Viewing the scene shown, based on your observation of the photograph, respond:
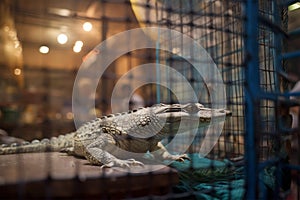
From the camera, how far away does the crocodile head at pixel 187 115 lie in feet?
3.95

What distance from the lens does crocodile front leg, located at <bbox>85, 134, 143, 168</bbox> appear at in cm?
109

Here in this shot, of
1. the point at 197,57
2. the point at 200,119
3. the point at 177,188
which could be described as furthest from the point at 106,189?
the point at 197,57

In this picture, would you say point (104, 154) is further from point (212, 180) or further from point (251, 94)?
point (251, 94)

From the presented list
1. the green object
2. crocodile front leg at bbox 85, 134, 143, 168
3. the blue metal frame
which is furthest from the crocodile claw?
the blue metal frame

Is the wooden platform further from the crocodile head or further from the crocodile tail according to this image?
the crocodile tail

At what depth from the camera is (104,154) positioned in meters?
1.14

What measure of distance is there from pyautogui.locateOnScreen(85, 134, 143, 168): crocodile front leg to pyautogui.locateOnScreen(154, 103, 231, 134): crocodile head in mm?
266

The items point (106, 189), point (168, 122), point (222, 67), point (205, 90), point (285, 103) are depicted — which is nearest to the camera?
point (106, 189)

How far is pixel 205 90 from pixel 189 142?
15.6 inches

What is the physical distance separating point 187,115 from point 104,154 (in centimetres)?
45

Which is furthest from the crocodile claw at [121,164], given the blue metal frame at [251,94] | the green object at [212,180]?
the blue metal frame at [251,94]

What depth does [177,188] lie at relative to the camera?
1.14 metres

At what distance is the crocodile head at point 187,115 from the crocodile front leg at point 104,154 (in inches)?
10.5

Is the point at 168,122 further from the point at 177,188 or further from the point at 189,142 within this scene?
the point at 189,142
